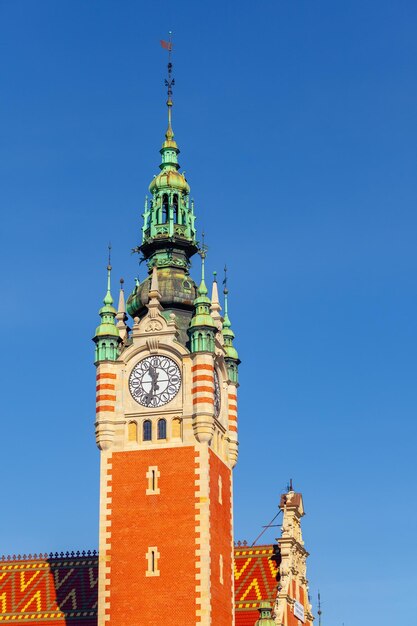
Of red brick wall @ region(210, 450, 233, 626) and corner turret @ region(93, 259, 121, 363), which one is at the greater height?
corner turret @ region(93, 259, 121, 363)

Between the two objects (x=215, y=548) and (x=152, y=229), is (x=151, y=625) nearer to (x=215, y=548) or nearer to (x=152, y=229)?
(x=215, y=548)

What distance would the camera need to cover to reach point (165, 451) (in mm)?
90375

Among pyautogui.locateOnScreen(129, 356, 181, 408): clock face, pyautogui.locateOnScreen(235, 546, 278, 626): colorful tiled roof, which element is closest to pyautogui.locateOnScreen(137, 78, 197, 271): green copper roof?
pyautogui.locateOnScreen(129, 356, 181, 408): clock face

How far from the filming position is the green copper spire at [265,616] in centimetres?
9075

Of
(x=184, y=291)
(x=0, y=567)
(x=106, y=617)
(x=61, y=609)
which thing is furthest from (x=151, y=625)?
(x=184, y=291)

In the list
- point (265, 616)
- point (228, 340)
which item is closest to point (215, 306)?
point (228, 340)

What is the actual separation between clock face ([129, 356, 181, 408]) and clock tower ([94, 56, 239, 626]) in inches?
2.5

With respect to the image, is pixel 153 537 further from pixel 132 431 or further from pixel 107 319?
pixel 107 319

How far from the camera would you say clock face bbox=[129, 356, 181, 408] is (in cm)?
9200

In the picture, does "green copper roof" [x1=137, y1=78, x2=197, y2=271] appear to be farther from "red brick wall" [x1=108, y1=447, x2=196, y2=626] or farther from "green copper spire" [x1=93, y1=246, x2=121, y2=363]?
"red brick wall" [x1=108, y1=447, x2=196, y2=626]

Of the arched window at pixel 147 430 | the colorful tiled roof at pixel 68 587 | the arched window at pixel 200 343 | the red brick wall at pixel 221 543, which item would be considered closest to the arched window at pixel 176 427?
the arched window at pixel 147 430

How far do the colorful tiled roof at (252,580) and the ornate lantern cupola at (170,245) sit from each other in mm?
16269

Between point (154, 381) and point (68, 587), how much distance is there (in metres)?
15.2

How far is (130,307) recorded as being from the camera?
3856 inches
